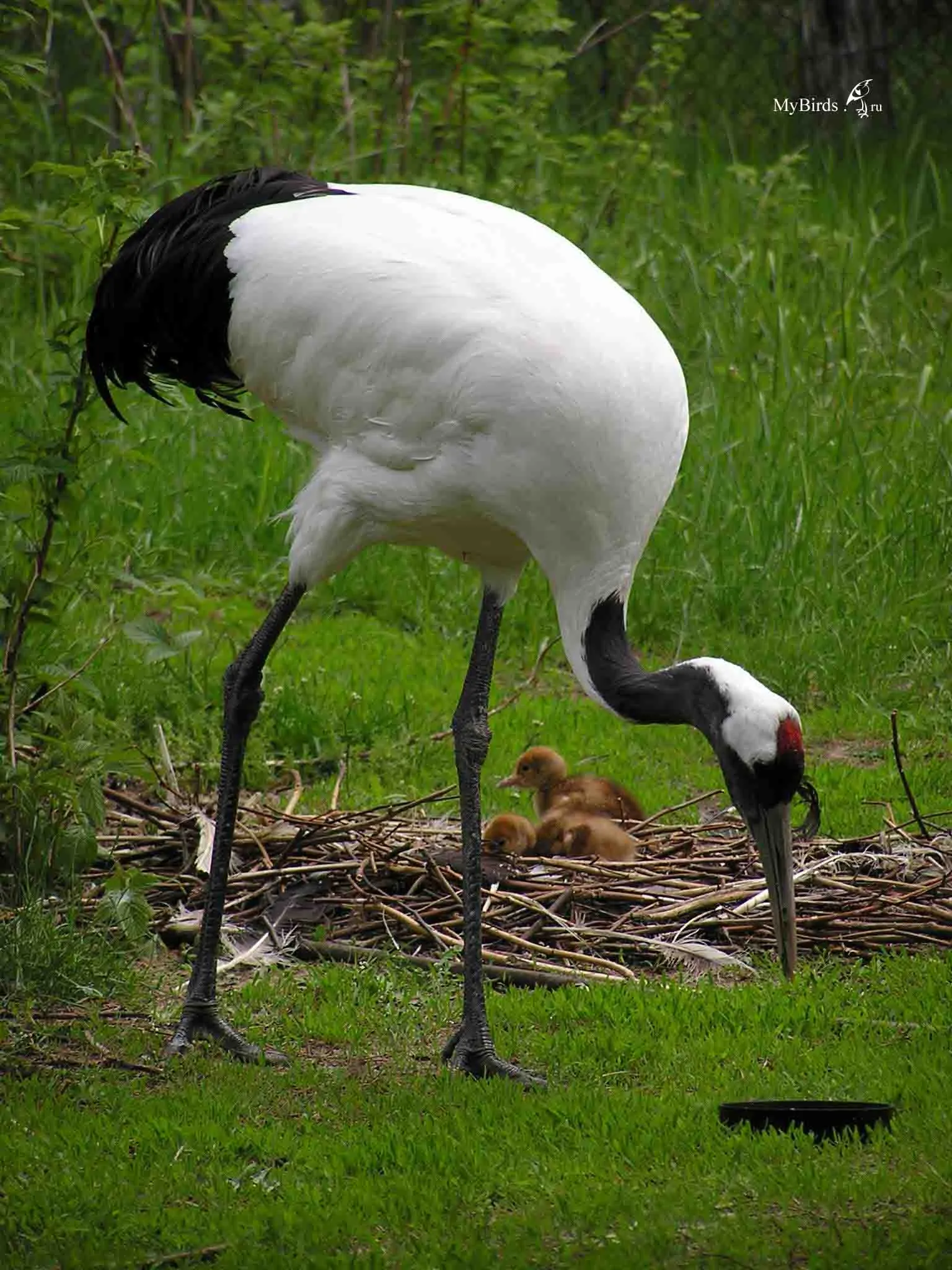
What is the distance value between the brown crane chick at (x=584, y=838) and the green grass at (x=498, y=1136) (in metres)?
0.89

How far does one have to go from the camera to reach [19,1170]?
12.4 feet

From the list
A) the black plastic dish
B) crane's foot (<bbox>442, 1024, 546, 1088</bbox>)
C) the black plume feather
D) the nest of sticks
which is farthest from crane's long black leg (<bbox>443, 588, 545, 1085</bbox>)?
the black plume feather

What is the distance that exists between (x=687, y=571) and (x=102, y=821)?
361cm

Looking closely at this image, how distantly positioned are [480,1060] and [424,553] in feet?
14.2

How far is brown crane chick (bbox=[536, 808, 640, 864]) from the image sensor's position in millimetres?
5859

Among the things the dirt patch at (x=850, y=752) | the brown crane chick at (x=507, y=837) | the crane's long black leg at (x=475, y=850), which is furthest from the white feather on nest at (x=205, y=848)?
the dirt patch at (x=850, y=752)

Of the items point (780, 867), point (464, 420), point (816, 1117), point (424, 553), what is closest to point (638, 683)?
point (780, 867)

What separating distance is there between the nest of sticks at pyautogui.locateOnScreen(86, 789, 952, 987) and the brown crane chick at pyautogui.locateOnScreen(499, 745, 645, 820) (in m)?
0.17

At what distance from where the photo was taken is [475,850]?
4867 mm

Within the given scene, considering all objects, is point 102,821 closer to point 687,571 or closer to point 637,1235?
point 637,1235

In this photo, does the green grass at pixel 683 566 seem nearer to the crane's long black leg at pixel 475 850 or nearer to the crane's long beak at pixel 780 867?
the crane's long black leg at pixel 475 850

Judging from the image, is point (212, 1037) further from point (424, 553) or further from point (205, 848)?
point (424, 553)

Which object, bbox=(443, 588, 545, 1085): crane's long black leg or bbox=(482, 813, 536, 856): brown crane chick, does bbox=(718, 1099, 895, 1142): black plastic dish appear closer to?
bbox=(443, 588, 545, 1085): crane's long black leg

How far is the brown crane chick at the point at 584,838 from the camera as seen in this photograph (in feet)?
19.2
